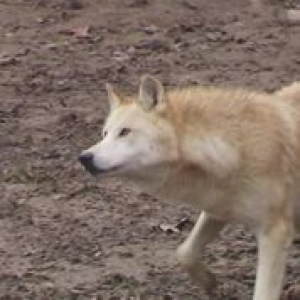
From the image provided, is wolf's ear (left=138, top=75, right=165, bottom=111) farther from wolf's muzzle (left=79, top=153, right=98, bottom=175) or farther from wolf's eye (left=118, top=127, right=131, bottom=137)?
wolf's muzzle (left=79, top=153, right=98, bottom=175)

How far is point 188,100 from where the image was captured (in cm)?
625

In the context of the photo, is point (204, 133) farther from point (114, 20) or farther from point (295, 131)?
point (114, 20)

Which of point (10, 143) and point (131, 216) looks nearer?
point (131, 216)

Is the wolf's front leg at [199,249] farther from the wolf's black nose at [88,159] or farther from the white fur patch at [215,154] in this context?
the wolf's black nose at [88,159]

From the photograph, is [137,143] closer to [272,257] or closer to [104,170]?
[104,170]

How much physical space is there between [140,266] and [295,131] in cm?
133

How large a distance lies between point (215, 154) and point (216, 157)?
2cm

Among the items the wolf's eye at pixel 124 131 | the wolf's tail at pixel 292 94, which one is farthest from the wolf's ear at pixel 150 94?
the wolf's tail at pixel 292 94

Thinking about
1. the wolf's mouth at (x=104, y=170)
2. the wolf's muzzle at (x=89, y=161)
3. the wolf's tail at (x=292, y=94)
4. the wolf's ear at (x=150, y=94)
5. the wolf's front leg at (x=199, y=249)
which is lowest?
the wolf's front leg at (x=199, y=249)

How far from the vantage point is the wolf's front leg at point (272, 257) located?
621 cm

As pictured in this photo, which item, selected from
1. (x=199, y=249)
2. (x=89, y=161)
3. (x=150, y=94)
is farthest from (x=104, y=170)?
(x=199, y=249)

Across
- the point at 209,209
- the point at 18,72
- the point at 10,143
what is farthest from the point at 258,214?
the point at 18,72

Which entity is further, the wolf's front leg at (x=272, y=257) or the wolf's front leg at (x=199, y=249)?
the wolf's front leg at (x=199, y=249)

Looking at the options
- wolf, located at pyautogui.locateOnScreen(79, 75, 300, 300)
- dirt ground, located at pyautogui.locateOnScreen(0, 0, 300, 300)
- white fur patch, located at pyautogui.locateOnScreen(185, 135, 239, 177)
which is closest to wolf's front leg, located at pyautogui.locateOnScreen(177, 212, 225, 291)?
dirt ground, located at pyautogui.locateOnScreen(0, 0, 300, 300)
